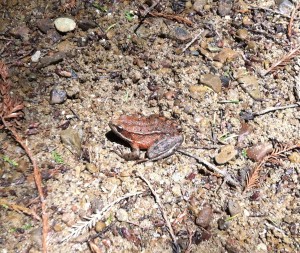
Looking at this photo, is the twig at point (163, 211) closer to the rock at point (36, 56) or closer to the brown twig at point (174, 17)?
the rock at point (36, 56)

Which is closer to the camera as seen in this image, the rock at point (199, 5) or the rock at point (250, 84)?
the rock at point (250, 84)

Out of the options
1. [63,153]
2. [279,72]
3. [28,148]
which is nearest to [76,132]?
[63,153]

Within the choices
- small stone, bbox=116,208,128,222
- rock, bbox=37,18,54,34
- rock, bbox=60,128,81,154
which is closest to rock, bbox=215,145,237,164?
small stone, bbox=116,208,128,222

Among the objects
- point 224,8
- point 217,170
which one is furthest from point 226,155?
point 224,8

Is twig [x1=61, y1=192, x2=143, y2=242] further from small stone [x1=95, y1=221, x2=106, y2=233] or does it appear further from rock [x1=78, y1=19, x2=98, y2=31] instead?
rock [x1=78, y1=19, x2=98, y2=31]

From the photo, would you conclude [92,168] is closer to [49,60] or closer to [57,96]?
[57,96]

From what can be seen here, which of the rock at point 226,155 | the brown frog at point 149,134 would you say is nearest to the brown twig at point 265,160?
the rock at point 226,155

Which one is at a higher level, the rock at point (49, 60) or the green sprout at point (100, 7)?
the green sprout at point (100, 7)
